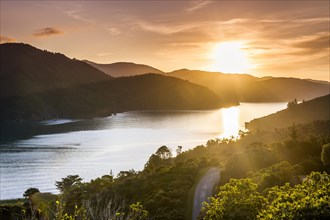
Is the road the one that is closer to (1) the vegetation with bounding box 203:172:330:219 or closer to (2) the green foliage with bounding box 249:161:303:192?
(2) the green foliage with bounding box 249:161:303:192

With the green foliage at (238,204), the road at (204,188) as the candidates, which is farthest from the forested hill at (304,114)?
the green foliage at (238,204)

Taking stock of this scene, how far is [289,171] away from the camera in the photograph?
48.6 meters

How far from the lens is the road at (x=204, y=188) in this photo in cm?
4931

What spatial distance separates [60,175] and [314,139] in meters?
92.6

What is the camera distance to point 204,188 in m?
56.4

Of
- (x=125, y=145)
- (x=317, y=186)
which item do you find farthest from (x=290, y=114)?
(x=317, y=186)

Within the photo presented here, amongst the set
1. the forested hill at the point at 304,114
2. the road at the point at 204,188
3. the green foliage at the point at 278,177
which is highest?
the forested hill at the point at 304,114

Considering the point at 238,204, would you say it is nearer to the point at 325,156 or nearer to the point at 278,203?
the point at 278,203

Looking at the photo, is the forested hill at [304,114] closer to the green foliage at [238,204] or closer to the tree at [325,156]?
the tree at [325,156]

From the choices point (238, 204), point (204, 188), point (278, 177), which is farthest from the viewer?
point (204, 188)

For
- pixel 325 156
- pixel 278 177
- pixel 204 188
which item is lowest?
pixel 204 188

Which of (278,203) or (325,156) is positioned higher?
(278,203)

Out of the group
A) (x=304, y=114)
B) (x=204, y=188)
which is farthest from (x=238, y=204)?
(x=304, y=114)

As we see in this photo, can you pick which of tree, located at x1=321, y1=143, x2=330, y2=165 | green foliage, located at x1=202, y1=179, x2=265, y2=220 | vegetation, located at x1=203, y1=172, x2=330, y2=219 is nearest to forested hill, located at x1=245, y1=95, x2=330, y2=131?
tree, located at x1=321, y1=143, x2=330, y2=165
